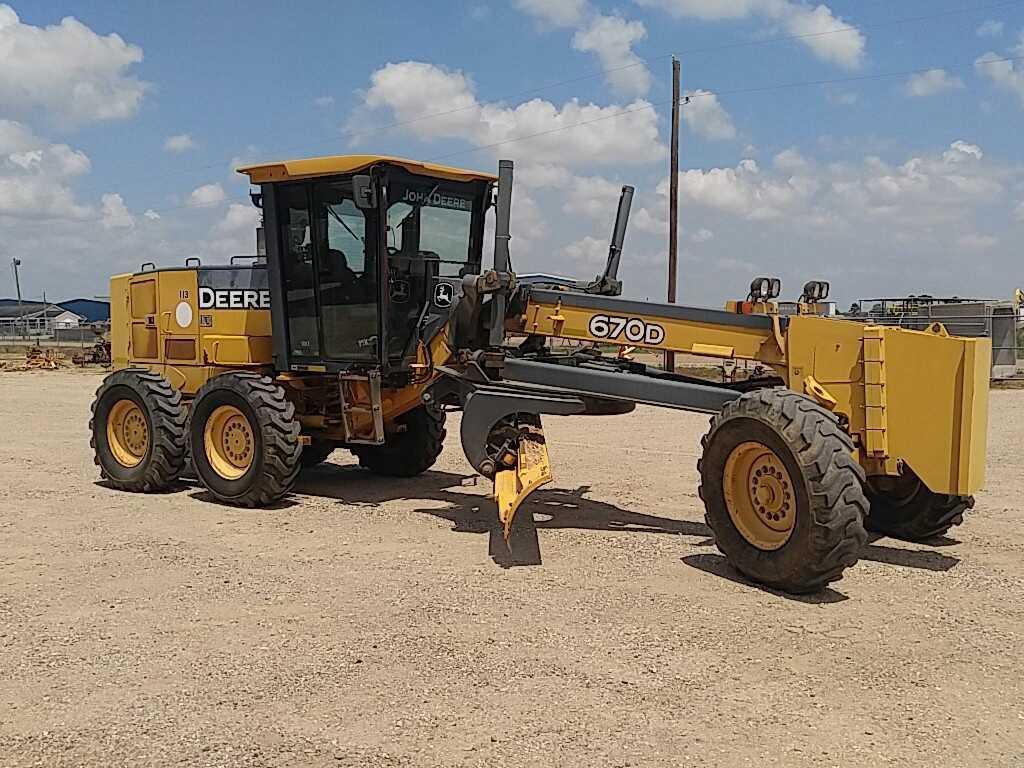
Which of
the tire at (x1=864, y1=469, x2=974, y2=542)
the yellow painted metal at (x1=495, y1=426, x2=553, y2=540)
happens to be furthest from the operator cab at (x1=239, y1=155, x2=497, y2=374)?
the tire at (x1=864, y1=469, x2=974, y2=542)

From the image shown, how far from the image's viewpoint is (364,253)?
31.0ft

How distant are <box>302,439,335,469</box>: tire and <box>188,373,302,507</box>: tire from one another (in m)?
1.05

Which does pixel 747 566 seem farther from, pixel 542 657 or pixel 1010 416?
pixel 1010 416

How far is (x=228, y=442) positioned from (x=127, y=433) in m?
1.71

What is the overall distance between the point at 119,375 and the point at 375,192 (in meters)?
3.74

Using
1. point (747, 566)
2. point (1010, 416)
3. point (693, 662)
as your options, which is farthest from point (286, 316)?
point (1010, 416)

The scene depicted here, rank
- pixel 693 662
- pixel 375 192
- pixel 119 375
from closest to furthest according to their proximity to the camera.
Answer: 1. pixel 693 662
2. pixel 375 192
3. pixel 119 375

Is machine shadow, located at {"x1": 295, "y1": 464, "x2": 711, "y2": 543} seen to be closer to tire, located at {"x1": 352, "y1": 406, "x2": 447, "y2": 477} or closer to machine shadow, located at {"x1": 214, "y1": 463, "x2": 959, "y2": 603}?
machine shadow, located at {"x1": 214, "y1": 463, "x2": 959, "y2": 603}

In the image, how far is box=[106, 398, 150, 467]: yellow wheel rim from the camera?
10.9 meters

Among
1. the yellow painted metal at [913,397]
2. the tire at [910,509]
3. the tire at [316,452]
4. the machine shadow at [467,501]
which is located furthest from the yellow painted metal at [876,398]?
the tire at [316,452]

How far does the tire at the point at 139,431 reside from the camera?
1048 centimetres

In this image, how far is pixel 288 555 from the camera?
25.9 feet

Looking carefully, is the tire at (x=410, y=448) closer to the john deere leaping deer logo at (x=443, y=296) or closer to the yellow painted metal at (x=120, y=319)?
the john deere leaping deer logo at (x=443, y=296)

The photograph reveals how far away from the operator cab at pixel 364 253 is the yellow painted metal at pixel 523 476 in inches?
61.0
